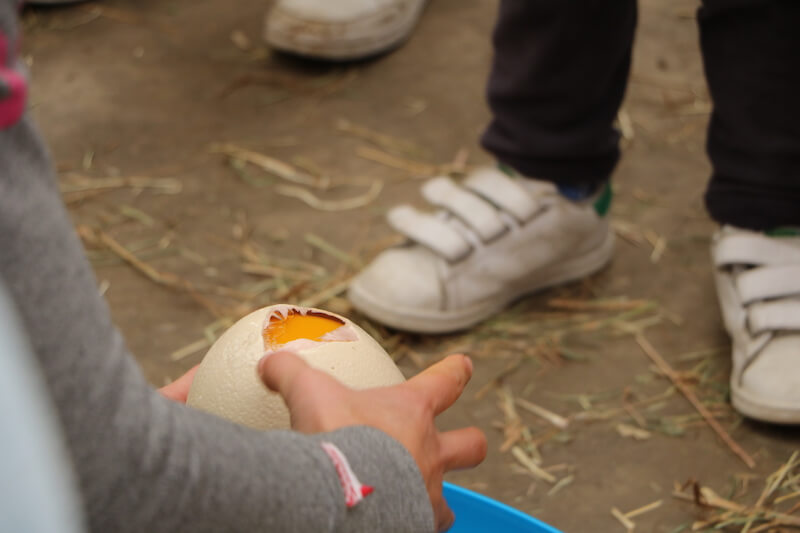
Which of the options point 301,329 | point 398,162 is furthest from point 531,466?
point 398,162

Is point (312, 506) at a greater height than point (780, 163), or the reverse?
point (312, 506)

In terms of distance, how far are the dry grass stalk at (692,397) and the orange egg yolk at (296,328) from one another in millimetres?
724

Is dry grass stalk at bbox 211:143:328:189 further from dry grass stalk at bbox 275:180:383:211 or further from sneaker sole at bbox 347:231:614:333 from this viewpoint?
sneaker sole at bbox 347:231:614:333

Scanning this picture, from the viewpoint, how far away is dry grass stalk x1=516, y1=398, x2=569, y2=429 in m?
1.40

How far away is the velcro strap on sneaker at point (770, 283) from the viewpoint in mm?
1408

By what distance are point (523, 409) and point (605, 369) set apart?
17 centimetres

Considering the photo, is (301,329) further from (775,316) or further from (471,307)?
(775,316)

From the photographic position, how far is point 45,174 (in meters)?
0.50

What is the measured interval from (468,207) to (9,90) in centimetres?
122

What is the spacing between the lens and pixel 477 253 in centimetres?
160

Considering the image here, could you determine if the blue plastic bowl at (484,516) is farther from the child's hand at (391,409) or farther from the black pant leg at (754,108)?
the black pant leg at (754,108)

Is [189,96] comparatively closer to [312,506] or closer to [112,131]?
[112,131]

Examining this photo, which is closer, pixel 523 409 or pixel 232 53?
pixel 523 409

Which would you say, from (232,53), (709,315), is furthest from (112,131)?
(709,315)
